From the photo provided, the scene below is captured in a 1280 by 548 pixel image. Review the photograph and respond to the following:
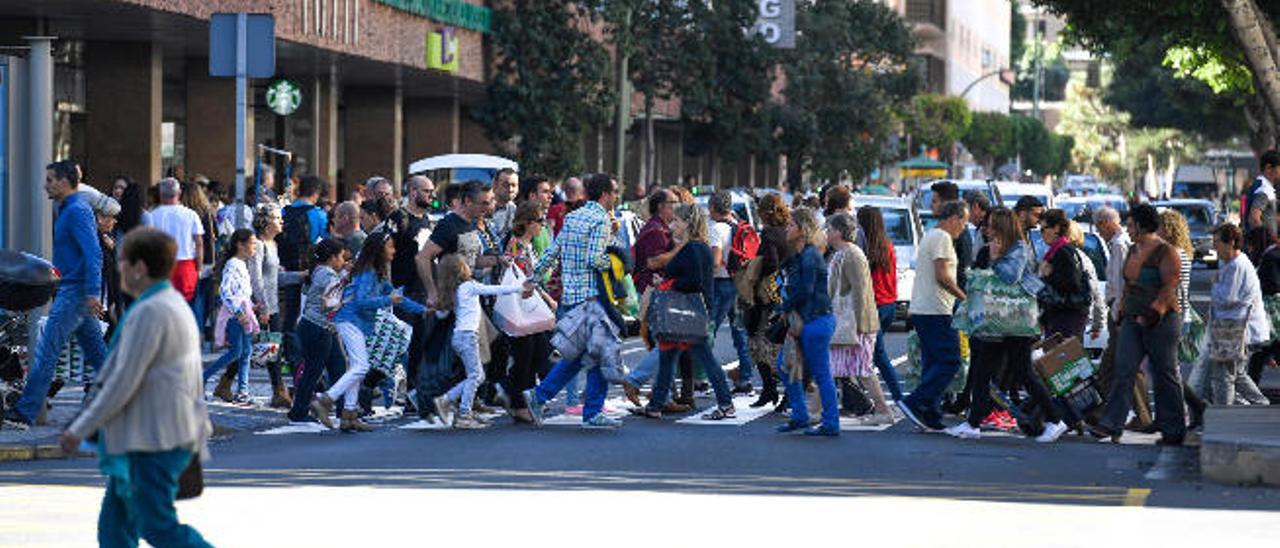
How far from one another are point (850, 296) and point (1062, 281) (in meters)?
1.43

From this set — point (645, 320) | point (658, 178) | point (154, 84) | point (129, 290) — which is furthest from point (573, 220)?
point (658, 178)

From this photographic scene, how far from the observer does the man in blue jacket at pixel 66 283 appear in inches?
647

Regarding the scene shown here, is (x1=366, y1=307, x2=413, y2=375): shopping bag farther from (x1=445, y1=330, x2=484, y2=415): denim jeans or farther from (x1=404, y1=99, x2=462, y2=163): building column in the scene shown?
(x1=404, y1=99, x2=462, y2=163): building column

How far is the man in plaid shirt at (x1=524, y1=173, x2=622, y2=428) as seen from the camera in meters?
17.8

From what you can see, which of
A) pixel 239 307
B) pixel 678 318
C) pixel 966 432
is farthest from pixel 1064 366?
pixel 239 307

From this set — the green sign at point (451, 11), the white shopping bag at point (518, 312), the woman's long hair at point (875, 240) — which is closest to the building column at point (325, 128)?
the green sign at point (451, 11)

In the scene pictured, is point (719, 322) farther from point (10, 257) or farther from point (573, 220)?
point (10, 257)

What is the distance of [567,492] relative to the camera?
44.4ft

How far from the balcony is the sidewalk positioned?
101 metres

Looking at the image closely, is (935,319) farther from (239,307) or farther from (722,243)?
(239,307)

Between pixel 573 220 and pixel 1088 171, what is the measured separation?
557 feet

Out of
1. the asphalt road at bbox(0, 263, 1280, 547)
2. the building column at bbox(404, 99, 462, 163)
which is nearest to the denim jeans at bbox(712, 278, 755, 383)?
the asphalt road at bbox(0, 263, 1280, 547)

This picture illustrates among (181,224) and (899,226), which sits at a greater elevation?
(181,224)

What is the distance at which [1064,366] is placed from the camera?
56.8 feet
